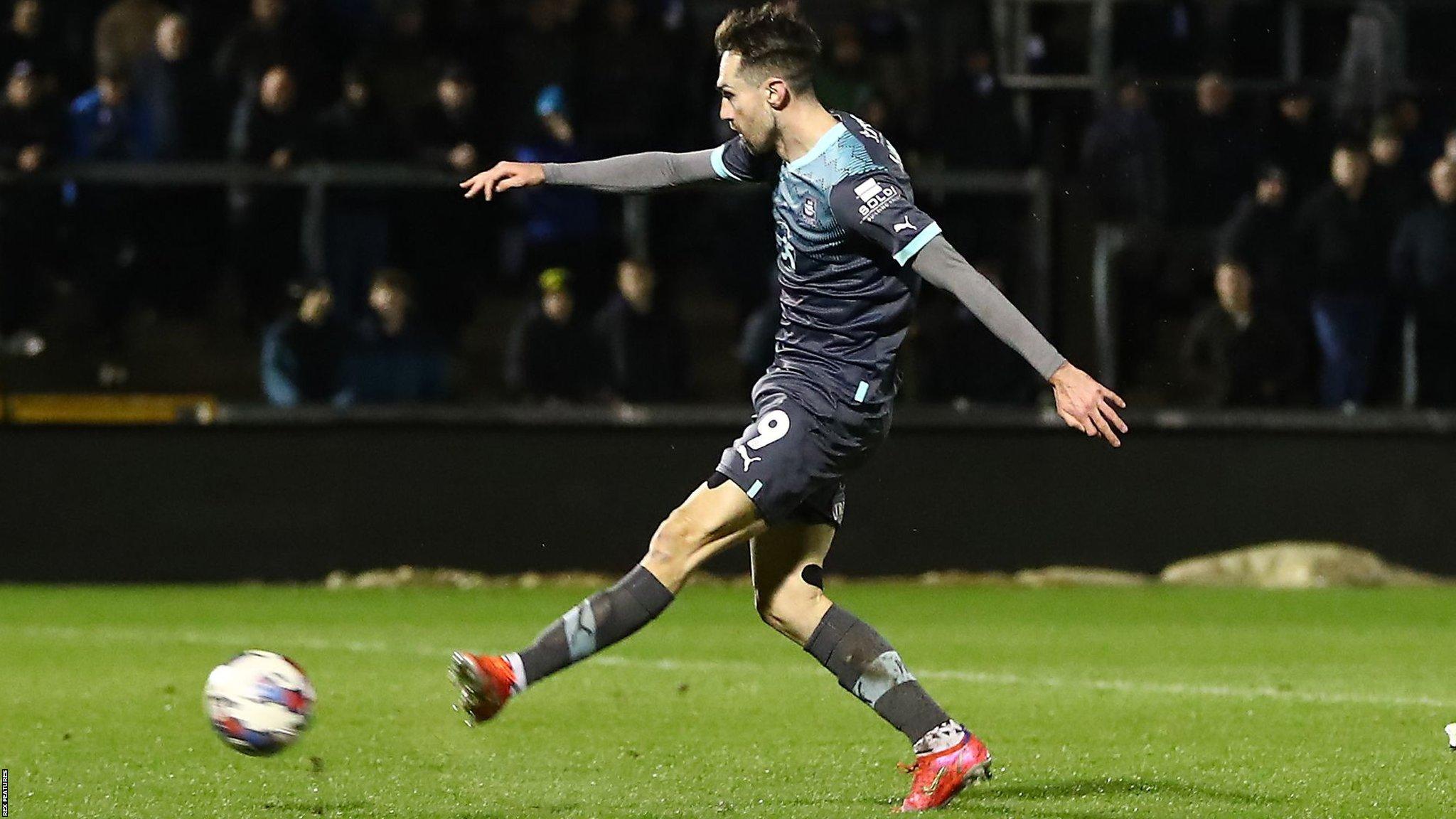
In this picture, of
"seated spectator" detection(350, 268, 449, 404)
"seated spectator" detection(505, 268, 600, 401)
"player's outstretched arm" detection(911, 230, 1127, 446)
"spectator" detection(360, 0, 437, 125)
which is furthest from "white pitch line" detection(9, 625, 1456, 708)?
"spectator" detection(360, 0, 437, 125)

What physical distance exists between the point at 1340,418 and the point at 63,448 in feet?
26.0

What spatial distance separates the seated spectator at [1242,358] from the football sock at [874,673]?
28.8ft

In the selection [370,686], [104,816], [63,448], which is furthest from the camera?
[63,448]

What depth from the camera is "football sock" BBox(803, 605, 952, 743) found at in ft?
19.4

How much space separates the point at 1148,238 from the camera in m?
14.4

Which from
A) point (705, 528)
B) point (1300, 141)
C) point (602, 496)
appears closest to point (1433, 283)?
point (1300, 141)

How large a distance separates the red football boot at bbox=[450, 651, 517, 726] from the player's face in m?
1.47

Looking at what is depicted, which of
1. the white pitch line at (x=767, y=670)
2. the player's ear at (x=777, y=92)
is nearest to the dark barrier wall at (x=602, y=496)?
the white pitch line at (x=767, y=670)

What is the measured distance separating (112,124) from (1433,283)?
27.1 feet

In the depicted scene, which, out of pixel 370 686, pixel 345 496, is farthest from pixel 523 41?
pixel 370 686

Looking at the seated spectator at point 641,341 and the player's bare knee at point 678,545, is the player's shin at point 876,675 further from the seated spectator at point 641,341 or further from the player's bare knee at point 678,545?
the seated spectator at point 641,341

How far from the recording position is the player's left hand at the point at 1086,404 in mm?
5223

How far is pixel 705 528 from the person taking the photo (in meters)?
5.71

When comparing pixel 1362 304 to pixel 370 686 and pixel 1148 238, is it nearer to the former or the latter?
pixel 1148 238
